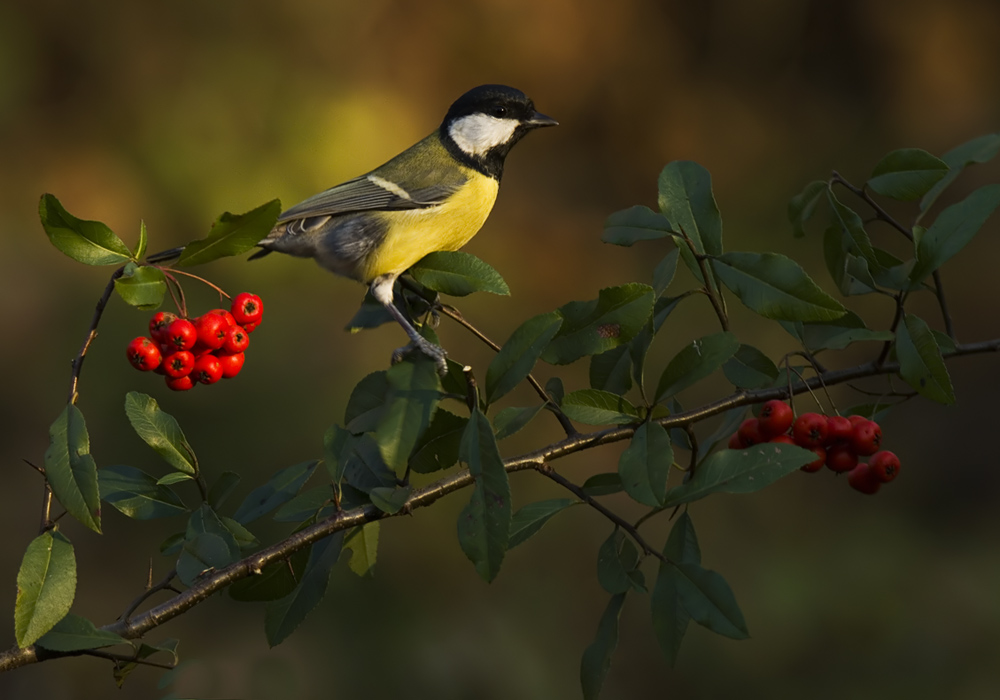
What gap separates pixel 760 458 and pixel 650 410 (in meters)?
0.18

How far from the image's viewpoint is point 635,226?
162 cm

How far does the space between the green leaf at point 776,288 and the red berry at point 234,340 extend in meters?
0.85

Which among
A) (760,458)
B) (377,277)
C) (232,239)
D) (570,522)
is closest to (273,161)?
(570,522)

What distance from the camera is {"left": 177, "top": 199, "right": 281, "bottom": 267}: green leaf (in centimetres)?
130

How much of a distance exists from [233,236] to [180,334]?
0.34m

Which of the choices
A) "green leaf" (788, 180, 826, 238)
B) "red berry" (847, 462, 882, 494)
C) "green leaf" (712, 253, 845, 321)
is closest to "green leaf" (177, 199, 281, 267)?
"green leaf" (712, 253, 845, 321)

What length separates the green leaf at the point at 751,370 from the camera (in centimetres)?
158

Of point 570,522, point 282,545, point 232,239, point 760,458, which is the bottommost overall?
point 570,522

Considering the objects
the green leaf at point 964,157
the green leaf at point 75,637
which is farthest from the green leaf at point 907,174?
the green leaf at point 75,637

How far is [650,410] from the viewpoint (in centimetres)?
140

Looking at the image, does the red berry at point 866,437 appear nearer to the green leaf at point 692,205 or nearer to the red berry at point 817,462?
the red berry at point 817,462

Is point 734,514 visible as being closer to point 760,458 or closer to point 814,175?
point 814,175

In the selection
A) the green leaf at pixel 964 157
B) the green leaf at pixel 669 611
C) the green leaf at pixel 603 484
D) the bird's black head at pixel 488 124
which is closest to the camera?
the green leaf at pixel 669 611

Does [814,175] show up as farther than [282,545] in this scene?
Yes
